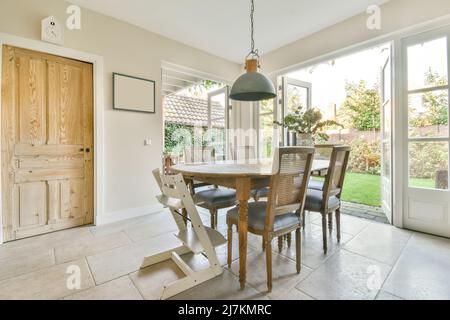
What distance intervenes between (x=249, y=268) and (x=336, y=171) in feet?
3.92

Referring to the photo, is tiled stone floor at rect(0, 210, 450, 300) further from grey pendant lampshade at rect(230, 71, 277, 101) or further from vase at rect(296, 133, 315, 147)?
grey pendant lampshade at rect(230, 71, 277, 101)

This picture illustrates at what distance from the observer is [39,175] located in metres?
2.41

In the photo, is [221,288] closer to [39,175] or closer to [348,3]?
[39,175]

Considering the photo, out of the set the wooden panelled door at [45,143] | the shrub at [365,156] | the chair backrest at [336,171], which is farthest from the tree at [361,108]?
the wooden panelled door at [45,143]

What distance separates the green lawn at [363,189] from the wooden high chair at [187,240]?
2.48 m

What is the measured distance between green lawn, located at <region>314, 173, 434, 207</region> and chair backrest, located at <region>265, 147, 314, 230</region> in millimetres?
1869

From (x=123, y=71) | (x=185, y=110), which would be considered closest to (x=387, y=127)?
(x=123, y=71)

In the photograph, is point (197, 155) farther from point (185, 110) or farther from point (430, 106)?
point (185, 110)

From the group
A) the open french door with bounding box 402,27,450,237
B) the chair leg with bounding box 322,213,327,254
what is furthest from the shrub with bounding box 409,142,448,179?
the chair leg with bounding box 322,213,327,254

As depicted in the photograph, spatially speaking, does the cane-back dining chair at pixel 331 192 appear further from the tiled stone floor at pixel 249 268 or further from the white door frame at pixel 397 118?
the white door frame at pixel 397 118

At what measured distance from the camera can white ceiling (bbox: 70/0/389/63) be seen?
8.28 ft
